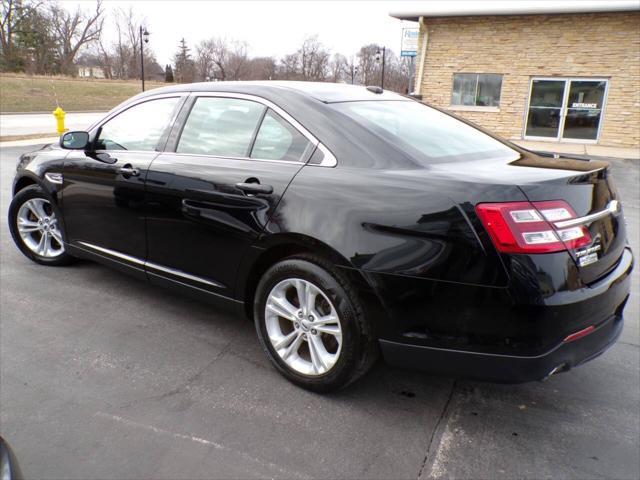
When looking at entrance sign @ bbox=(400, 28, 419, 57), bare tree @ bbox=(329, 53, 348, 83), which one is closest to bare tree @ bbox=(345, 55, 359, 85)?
bare tree @ bbox=(329, 53, 348, 83)

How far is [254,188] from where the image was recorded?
2.85 metres

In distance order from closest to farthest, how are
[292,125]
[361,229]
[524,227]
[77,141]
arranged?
[524,227]
[361,229]
[292,125]
[77,141]

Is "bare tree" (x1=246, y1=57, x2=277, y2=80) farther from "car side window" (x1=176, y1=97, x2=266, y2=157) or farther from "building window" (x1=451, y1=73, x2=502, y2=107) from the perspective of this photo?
"car side window" (x1=176, y1=97, x2=266, y2=157)

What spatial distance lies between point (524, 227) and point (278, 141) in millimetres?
1438

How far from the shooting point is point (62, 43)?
6712cm

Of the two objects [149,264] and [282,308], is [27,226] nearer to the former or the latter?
[149,264]

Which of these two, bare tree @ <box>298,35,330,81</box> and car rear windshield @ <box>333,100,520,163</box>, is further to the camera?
bare tree @ <box>298,35,330,81</box>

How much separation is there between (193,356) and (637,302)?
3461 millimetres

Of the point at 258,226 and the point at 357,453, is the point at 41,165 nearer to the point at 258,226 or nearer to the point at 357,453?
the point at 258,226

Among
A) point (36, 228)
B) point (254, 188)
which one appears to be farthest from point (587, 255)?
point (36, 228)

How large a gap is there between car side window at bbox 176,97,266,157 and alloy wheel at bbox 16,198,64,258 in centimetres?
182

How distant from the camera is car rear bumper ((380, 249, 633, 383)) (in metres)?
2.24

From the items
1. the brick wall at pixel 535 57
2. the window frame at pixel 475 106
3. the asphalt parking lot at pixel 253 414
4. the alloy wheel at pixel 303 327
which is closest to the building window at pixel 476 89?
the window frame at pixel 475 106

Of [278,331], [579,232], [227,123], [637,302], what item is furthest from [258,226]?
[637,302]
